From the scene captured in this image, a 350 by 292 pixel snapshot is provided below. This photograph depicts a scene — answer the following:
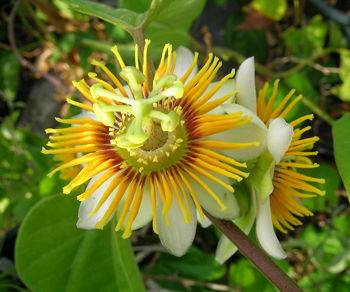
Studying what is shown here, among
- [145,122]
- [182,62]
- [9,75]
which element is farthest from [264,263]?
[9,75]

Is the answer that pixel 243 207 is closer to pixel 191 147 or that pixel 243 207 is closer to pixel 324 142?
pixel 191 147

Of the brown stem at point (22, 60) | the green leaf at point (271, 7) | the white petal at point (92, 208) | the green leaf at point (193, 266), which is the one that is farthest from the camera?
the green leaf at point (271, 7)

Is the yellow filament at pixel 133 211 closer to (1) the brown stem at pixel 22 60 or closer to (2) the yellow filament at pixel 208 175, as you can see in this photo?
(2) the yellow filament at pixel 208 175

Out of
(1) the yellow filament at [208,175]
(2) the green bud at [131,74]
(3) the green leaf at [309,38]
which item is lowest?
(3) the green leaf at [309,38]

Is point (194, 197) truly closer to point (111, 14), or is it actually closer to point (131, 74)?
point (131, 74)

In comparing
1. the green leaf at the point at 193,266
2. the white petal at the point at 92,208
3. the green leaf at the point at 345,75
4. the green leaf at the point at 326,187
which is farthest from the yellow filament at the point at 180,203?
the green leaf at the point at 345,75

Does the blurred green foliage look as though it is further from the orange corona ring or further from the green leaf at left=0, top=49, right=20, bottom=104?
the orange corona ring
